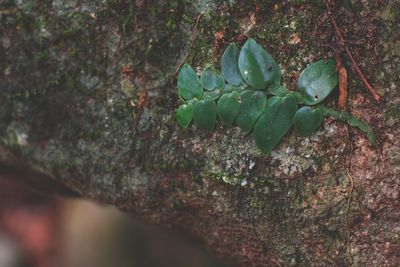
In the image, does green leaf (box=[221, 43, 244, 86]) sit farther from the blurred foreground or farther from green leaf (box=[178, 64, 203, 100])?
the blurred foreground

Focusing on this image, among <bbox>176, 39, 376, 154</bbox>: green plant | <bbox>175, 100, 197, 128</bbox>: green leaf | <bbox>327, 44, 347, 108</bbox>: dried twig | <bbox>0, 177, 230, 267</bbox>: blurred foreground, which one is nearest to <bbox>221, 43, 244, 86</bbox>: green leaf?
<bbox>176, 39, 376, 154</bbox>: green plant

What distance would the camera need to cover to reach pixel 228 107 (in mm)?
1294

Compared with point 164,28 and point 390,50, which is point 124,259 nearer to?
point 164,28

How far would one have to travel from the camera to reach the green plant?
48.6 inches

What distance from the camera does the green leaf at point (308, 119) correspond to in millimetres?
1235

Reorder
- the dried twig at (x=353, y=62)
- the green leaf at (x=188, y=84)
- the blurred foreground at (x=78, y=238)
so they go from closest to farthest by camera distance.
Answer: the dried twig at (x=353, y=62), the green leaf at (x=188, y=84), the blurred foreground at (x=78, y=238)

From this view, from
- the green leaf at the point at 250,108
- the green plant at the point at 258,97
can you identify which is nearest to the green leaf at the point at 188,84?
the green plant at the point at 258,97

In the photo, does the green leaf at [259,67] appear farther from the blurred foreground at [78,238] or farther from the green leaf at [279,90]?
the blurred foreground at [78,238]

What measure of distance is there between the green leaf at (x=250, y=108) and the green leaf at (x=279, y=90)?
20mm

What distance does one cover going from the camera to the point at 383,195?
1234mm

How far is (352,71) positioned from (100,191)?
29.2 inches

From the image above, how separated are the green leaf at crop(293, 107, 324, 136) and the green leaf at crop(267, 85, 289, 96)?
6 centimetres

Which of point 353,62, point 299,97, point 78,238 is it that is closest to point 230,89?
point 299,97

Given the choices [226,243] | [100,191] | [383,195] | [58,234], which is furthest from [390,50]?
[58,234]
